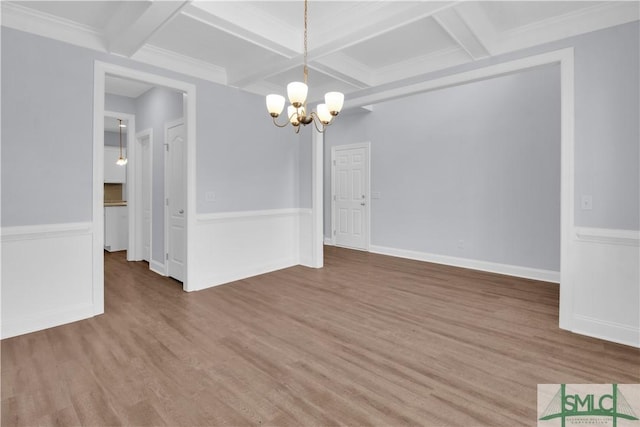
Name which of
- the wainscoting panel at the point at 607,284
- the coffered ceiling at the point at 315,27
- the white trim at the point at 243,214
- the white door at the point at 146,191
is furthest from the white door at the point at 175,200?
the wainscoting panel at the point at 607,284

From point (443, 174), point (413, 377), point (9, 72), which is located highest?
point (9, 72)

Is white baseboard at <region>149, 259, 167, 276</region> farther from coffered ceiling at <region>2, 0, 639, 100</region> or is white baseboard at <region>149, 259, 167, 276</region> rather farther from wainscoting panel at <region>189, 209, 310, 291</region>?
coffered ceiling at <region>2, 0, 639, 100</region>

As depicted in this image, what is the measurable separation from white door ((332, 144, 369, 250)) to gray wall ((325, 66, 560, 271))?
0.22 meters

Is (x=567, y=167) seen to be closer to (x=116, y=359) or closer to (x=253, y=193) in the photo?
(x=253, y=193)

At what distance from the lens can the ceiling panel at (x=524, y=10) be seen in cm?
295

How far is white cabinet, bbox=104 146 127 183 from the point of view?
8.42 metres

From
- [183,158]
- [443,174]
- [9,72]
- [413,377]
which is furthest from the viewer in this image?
[443,174]

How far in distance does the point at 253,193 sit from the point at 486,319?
3.36 metres

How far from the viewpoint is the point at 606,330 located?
9.70ft

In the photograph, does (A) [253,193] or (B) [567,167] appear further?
(A) [253,193]

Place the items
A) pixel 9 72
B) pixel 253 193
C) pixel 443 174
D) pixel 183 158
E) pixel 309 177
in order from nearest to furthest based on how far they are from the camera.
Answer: pixel 9 72, pixel 183 158, pixel 253 193, pixel 309 177, pixel 443 174

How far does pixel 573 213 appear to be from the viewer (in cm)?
312

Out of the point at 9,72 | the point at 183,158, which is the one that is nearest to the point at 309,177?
the point at 183,158

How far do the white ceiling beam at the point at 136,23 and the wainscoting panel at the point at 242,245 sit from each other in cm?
201
